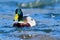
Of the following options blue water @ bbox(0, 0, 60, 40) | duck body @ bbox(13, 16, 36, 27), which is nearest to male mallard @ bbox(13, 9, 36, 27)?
duck body @ bbox(13, 16, 36, 27)

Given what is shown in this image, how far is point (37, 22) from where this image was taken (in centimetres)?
1741

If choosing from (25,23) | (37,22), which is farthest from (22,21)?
(37,22)

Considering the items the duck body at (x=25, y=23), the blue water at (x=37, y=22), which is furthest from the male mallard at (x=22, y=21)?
the blue water at (x=37, y=22)

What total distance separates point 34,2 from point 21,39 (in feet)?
40.0

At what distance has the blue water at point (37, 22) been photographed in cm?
1443

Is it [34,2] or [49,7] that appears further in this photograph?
[34,2]

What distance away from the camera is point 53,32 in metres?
14.5

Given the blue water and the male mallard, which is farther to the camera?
the male mallard

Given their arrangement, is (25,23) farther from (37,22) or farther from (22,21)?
(37,22)

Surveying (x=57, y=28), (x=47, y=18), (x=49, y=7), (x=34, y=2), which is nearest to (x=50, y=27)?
(x=57, y=28)

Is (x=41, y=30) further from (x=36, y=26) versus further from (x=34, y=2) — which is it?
(x=34, y=2)

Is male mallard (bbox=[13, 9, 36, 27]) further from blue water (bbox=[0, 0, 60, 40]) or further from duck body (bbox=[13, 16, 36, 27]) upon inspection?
blue water (bbox=[0, 0, 60, 40])

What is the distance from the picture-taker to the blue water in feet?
47.3

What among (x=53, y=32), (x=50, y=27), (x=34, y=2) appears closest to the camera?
(x=53, y=32)
